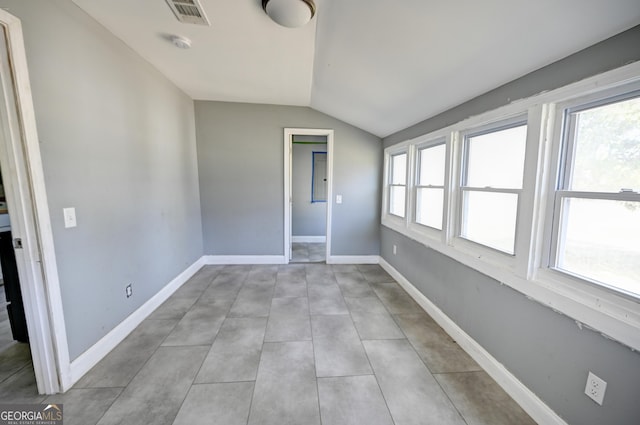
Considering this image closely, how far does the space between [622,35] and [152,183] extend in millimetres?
3580

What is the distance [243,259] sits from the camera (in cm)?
415

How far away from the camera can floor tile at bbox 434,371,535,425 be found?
1.47 metres

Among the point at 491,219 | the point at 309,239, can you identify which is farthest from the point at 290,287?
the point at 309,239

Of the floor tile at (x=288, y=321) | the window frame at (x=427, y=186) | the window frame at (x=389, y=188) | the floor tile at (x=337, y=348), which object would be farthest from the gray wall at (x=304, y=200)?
the floor tile at (x=337, y=348)

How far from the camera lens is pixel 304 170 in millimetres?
5758

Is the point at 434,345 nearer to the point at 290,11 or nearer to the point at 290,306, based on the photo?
the point at 290,306

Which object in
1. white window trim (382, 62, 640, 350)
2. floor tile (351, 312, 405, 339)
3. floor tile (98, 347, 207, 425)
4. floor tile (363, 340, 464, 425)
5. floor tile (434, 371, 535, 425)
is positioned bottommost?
floor tile (434, 371, 535, 425)

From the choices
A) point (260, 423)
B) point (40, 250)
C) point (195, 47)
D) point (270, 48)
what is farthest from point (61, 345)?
point (270, 48)

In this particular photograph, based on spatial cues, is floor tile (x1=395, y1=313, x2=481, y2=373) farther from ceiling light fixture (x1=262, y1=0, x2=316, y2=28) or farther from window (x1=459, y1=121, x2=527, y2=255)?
ceiling light fixture (x1=262, y1=0, x2=316, y2=28)

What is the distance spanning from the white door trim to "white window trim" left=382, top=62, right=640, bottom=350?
2991mm

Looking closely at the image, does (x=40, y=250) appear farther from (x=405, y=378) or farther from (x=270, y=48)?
(x=405, y=378)

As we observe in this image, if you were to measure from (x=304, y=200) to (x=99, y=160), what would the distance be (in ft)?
13.5

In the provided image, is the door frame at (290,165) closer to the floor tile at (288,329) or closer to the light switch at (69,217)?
the floor tile at (288,329)

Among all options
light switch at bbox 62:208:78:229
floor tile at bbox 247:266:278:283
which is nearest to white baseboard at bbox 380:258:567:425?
floor tile at bbox 247:266:278:283
